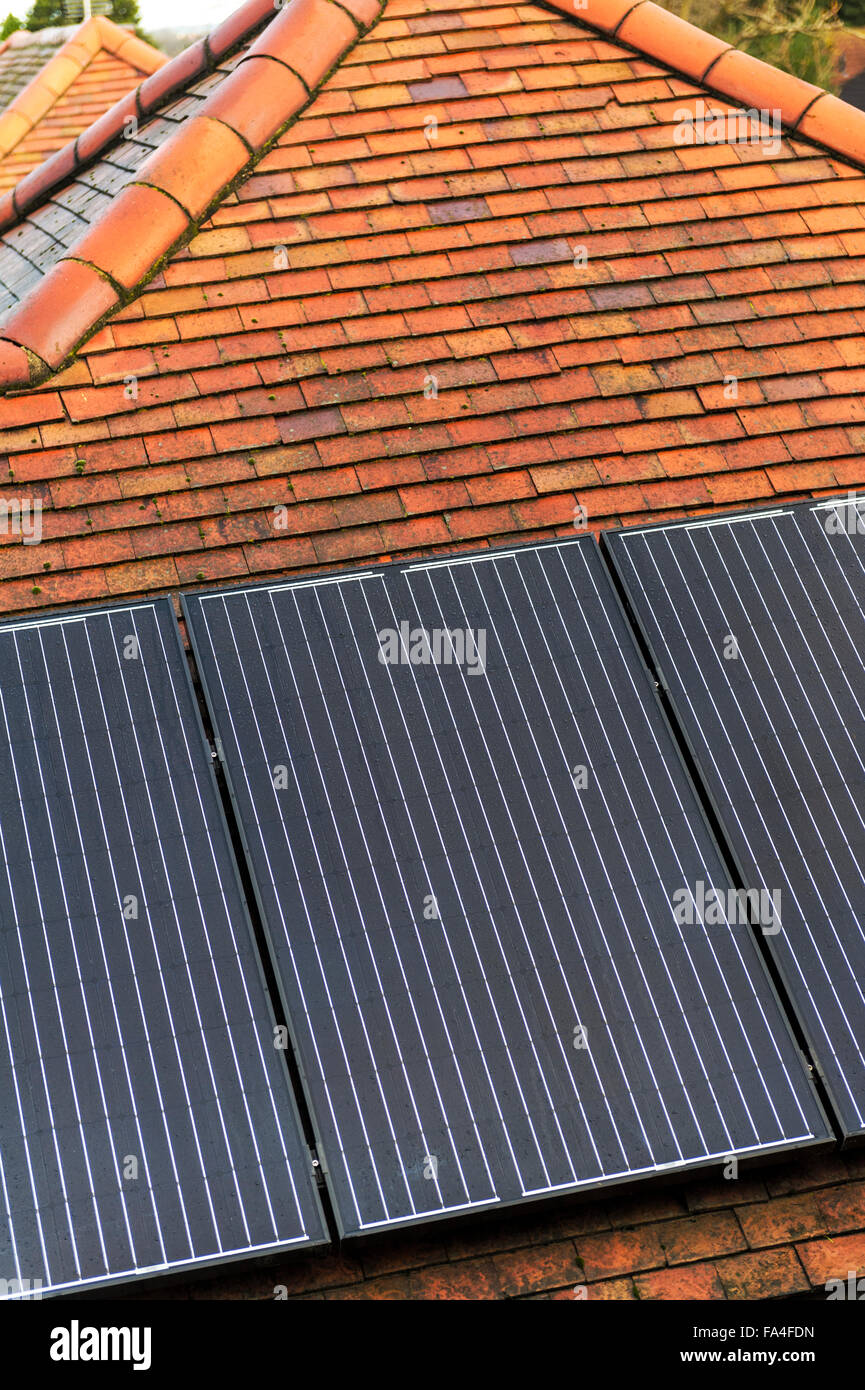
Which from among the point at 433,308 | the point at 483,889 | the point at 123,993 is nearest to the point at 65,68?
the point at 433,308

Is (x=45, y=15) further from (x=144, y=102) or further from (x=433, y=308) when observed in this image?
(x=433, y=308)

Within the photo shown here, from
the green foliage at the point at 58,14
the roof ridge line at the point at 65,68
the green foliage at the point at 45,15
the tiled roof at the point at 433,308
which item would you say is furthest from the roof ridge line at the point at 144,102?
the green foliage at the point at 45,15

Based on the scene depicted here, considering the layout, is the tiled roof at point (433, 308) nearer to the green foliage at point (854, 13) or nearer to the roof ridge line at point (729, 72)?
Result: the roof ridge line at point (729, 72)

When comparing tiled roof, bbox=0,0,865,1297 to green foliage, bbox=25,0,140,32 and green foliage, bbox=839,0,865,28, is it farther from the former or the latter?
green foliage, bbox=25,0,140,32

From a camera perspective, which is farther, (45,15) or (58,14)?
(58,14)

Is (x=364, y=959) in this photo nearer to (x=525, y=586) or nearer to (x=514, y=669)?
(x=514, y=669)
